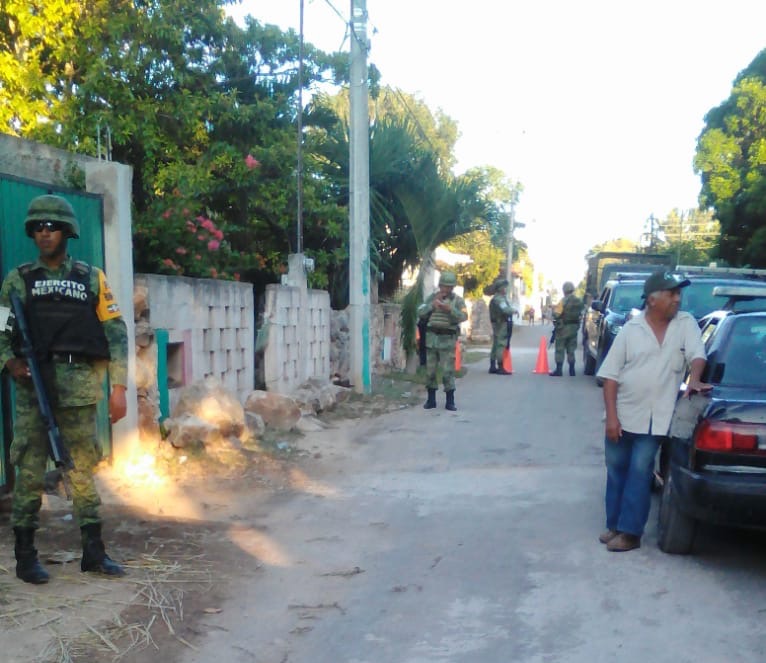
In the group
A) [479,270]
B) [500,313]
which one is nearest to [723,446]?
[500,313]

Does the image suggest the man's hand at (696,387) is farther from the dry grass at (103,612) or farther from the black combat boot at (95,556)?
the black combat boot at (95,556)

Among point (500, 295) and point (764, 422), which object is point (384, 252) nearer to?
point (500, 295)

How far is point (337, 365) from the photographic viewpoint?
13422 mm

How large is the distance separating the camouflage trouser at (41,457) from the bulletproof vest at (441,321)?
21.6 feet

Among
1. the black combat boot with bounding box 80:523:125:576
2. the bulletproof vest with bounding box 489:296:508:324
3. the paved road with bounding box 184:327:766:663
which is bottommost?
the paved road with bounding box 184:327:766:663

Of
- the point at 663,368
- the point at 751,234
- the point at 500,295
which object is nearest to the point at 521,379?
the point at 500,295

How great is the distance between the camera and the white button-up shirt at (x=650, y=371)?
4.88m

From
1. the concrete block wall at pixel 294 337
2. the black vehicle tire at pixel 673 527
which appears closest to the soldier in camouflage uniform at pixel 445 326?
the concrete block wall at pixel 294 337

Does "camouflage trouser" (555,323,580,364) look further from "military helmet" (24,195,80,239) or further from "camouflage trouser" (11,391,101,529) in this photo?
"military helmet" (24,195,80,239)

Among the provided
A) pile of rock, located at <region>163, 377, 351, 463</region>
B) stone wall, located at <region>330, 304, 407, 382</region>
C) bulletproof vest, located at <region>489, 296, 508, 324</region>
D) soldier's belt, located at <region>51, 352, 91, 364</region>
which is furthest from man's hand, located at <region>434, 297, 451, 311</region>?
soldier's belt, located at <region>51, 352, 91, 364</region>

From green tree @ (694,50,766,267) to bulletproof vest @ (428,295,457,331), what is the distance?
1960cm

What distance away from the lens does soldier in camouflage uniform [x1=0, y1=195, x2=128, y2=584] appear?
415 centimetres

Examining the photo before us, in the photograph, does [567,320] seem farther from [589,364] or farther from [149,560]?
[149,560]

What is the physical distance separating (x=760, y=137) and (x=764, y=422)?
96.7ft
